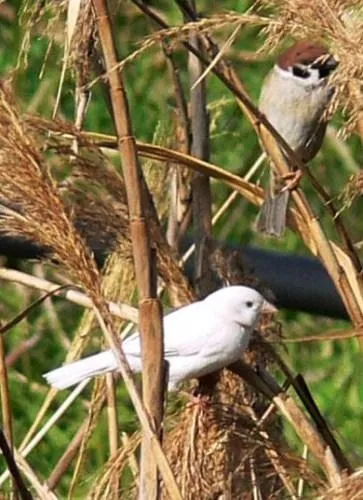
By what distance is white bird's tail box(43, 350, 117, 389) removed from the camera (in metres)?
1.28

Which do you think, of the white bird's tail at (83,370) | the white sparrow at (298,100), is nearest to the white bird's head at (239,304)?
the white bird's tail at (83,370)

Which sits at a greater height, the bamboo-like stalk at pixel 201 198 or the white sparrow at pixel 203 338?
the bamboo-like stalk at pixel 201 198

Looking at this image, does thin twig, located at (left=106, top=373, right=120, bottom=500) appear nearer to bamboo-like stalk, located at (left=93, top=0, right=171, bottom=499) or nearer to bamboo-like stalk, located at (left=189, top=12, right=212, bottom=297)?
bamboo-like stalk, located at (left=189, top=12, right=212, bottom=297)

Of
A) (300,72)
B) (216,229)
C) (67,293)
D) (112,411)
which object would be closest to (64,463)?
(112,411)

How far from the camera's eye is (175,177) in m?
1.56

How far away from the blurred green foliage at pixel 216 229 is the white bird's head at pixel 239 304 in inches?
43.5

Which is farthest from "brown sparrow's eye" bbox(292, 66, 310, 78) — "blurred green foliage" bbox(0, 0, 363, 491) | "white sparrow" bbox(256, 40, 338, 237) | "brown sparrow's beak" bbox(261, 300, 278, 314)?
"brown sparrow's beak" bbox(261, 300, 278, 314)

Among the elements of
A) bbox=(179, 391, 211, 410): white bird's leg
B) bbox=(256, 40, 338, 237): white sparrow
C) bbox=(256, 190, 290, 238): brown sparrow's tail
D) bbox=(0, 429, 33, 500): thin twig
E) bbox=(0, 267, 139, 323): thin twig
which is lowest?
bbox=(0, 429, 33, 500): thin twig

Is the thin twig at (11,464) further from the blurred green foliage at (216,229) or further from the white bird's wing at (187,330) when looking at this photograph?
the blurred green foliage at (216,229)

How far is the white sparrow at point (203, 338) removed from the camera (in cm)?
127

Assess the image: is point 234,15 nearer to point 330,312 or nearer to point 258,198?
point 258,198

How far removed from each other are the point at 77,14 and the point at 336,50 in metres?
0.22

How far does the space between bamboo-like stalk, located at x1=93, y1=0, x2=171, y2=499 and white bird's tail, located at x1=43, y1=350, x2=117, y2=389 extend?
0.23 metres

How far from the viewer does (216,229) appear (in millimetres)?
2969
